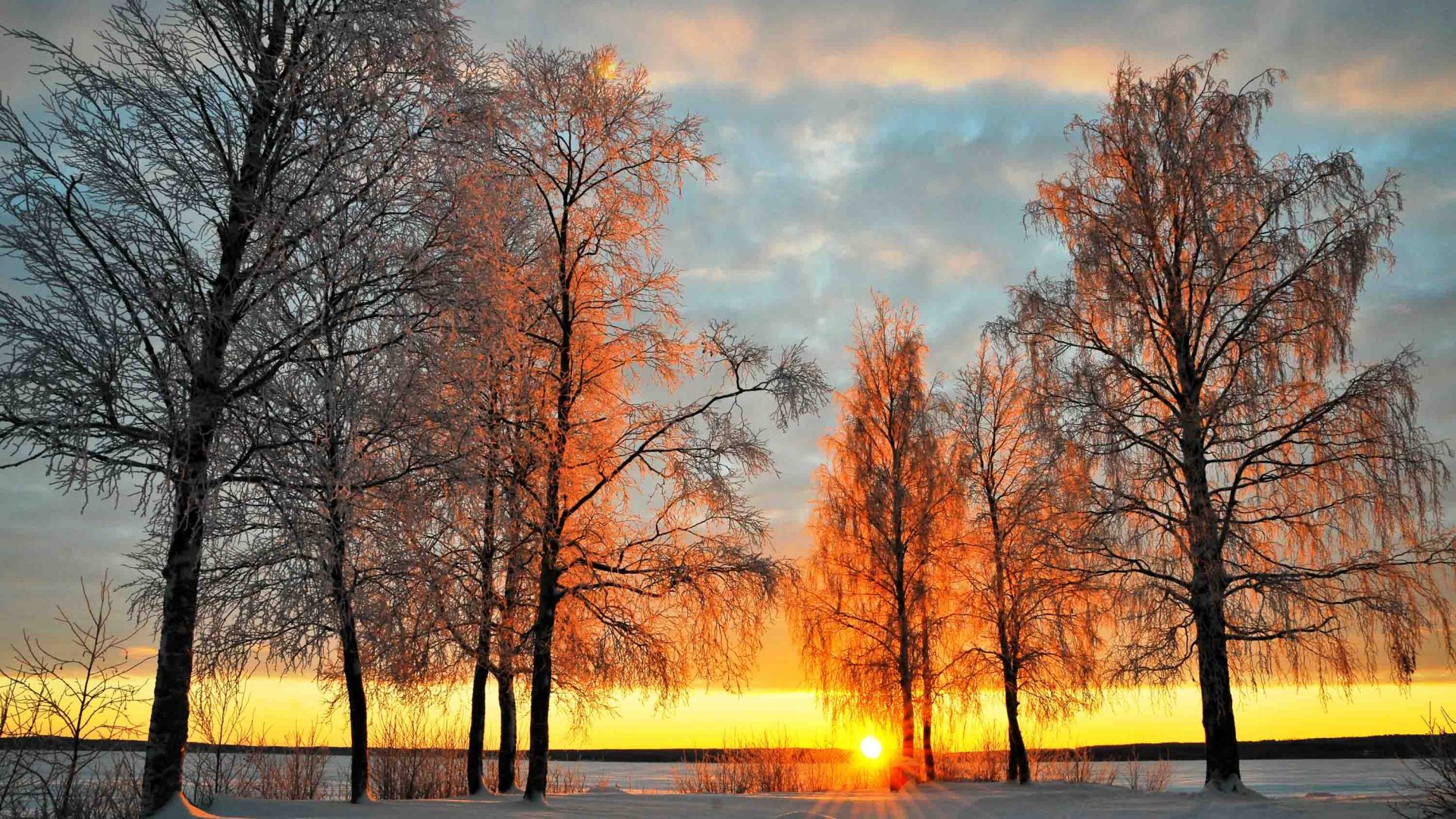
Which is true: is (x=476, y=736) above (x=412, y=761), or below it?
above

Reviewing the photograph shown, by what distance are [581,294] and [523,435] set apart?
2.73 metres

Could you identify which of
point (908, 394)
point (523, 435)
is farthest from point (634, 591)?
point (908, 394)

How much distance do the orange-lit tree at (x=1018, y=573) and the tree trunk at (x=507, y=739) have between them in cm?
937

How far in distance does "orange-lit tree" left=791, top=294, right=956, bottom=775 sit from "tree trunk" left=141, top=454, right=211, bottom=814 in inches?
520

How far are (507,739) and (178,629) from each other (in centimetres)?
881

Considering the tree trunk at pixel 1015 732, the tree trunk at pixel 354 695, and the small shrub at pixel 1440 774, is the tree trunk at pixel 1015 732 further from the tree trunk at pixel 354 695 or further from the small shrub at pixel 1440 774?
the tree trunk at pixel 354 695

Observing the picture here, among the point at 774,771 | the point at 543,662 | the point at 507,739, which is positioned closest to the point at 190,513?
the point at 543,662

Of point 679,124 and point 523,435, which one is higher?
point 679,124

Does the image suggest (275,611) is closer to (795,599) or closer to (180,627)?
(180,627)

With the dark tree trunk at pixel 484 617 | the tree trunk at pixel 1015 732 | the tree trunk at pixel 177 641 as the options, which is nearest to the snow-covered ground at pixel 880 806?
the tree trunk at pixel 177 641

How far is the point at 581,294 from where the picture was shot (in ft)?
49.5

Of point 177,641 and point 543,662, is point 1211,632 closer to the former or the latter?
point 543,662

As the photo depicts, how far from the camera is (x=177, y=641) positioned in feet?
29.1

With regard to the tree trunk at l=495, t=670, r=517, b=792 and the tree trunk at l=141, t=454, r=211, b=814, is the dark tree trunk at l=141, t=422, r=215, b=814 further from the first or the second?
the tree trunk at l=495, t=670, r=517, b=792
